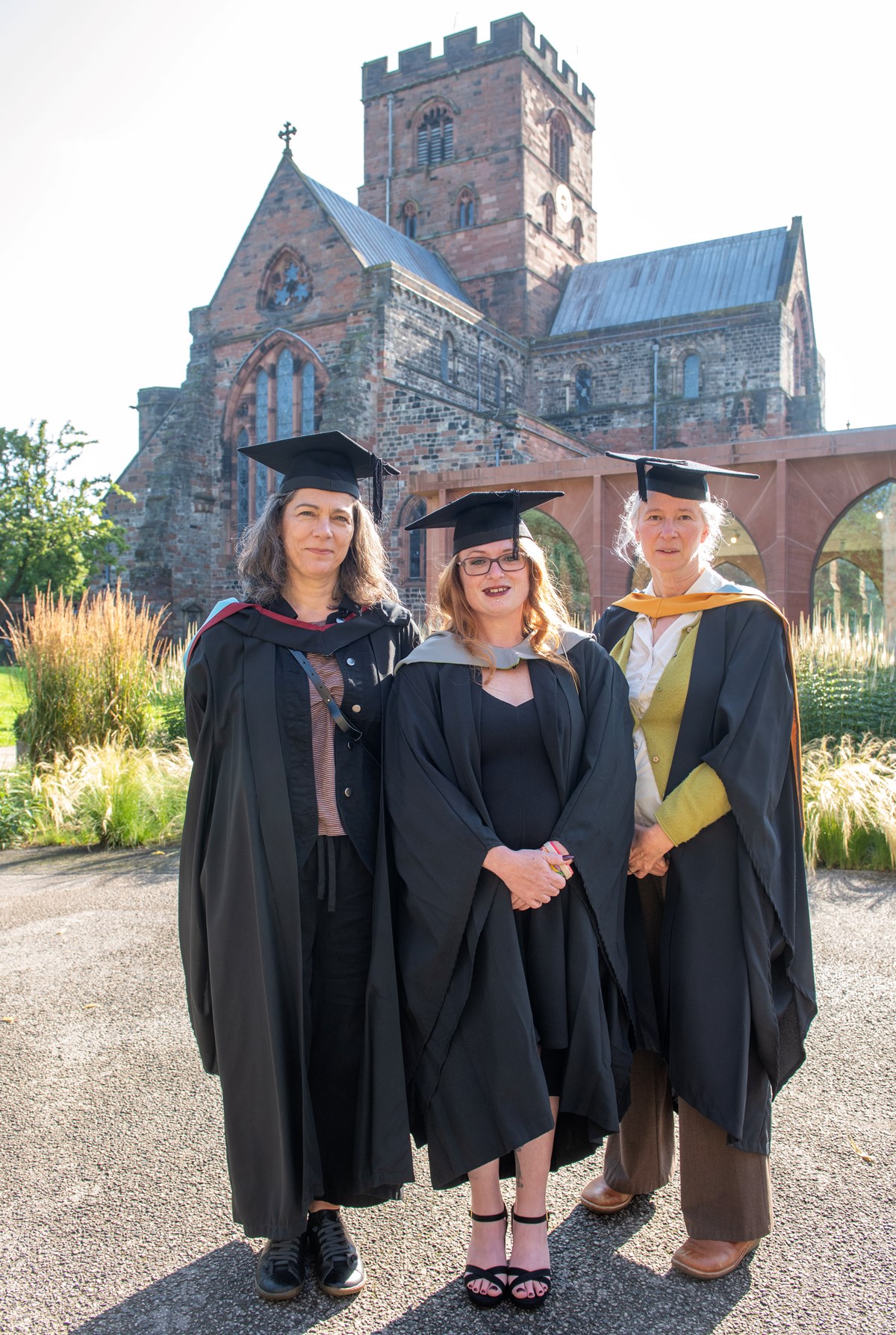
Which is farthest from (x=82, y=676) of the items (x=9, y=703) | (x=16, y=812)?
(x=9, y=703)

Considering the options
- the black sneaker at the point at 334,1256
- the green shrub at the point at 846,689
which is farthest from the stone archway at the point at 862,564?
the black sneaker at the point at 334,1256

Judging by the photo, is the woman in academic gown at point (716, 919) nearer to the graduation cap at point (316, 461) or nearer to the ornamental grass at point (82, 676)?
the graduation cap at point (316, 461)

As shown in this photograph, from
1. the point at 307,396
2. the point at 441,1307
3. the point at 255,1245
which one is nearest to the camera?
the point at 441,1307

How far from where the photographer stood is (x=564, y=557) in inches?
926

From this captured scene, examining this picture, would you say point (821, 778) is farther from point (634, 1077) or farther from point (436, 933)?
point (436, 933)

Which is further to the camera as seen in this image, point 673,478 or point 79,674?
point 79,674

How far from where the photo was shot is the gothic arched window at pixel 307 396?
83.3ft

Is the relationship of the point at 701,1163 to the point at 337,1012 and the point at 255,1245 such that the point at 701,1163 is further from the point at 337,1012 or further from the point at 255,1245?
the point at 255,1245

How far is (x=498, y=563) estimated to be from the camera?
2.78 meters

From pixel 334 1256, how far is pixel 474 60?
3900 cm

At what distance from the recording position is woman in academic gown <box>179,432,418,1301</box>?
2500 millimetres

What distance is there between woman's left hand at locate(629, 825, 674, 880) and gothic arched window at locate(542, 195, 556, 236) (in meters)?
35.8

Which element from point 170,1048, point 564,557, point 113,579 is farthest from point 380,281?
point 170,1048

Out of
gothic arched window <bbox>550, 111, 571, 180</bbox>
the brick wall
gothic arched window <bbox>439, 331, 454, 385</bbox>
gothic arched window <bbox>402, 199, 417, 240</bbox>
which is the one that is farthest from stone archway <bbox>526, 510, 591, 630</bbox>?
gothic arched window <bbox>550, 111, 571, 180</bbox>
